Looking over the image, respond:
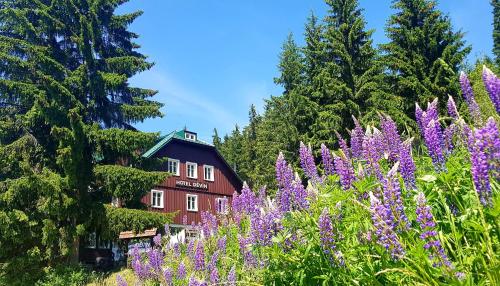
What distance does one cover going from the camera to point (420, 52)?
25.1 m

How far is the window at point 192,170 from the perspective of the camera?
3628 centimetres

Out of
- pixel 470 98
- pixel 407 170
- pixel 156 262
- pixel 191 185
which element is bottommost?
pixel 156 262

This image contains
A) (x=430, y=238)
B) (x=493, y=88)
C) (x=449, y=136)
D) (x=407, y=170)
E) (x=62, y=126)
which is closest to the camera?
(x=430, y=238)

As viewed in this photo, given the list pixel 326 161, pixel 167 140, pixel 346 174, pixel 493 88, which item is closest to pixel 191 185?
pixel 167 140

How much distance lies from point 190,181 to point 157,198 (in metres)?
3.16

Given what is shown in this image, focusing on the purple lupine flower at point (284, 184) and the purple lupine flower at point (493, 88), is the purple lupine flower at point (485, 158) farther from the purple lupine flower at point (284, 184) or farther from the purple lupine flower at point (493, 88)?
the purple lupine flower at point (284, 184)

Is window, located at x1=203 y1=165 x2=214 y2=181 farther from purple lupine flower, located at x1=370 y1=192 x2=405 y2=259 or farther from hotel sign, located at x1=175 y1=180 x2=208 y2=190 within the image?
purple lupine flower, located at x1=370 y1=192 x2=405 y2=259

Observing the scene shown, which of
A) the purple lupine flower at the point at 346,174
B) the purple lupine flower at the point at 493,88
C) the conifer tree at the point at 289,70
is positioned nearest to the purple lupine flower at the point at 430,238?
the purple lupine flower at the point at 493,88

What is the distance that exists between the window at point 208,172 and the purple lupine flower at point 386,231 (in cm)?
3557

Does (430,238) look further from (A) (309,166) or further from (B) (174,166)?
(B) (174,166)

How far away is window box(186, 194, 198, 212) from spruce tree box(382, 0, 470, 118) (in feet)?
58.2

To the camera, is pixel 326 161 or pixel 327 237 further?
pixel 326 161

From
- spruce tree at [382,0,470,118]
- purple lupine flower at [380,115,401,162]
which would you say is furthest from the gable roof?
purple lupine flower at [380,115,401,162]

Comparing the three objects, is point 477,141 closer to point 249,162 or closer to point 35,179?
point 35,179
